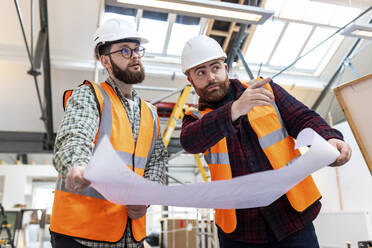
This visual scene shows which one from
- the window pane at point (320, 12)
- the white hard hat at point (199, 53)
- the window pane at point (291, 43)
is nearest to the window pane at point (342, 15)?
the window pane at point (320, 12)

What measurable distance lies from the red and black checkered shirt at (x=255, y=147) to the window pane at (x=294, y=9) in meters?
7.99

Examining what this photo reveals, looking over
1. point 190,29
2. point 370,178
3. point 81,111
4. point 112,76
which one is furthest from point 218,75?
point 190,29

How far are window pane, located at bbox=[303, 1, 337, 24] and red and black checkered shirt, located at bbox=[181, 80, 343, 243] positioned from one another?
27.4ft

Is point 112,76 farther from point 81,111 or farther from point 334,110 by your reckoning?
point 334,110

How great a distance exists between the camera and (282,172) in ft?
3.07

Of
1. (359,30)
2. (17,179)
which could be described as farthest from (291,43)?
(17,179)

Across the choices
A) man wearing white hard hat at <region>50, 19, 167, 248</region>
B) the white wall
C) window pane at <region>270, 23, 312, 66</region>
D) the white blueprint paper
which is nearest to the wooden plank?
the white blueprint paper

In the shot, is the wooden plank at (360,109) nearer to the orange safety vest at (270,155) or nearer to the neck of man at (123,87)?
the orange safety vest at (270,155)

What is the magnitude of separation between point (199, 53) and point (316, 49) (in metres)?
10.1

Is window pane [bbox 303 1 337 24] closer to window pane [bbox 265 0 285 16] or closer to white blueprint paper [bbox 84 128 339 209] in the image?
window pane [bbox 265 0 285 16]

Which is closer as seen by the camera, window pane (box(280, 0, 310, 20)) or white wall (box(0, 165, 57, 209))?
window pane (box(280, 0, 310, 20))

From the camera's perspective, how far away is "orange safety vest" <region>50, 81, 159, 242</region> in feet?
4.19

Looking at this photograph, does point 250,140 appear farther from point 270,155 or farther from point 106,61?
point 106,61

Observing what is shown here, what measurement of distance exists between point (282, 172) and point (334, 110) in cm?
1218
